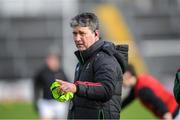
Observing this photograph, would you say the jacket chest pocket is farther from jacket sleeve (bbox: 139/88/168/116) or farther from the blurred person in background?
the blurred person in background

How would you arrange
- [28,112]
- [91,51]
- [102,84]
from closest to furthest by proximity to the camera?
[102,84] < [91,51] < [28,112]

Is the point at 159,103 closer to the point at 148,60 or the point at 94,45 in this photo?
the point at 94,45

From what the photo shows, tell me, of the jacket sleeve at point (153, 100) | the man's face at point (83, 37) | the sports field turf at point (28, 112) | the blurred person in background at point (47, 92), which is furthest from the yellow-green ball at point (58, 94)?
the sports field turf at point (28, 112)

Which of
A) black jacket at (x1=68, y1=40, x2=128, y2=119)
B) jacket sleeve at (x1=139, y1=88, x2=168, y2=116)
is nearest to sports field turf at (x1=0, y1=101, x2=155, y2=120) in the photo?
jacket sleeve at (x1=139, y1=88, x2=168, y2=116)

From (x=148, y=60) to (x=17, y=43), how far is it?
18.0 ft

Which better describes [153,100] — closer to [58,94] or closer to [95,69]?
[95,69]

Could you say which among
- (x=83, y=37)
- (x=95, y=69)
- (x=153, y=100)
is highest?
(x=83, y=37)

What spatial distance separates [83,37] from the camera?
7.14 metres

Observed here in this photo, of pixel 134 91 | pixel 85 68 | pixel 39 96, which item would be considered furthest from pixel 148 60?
pixel 85 68

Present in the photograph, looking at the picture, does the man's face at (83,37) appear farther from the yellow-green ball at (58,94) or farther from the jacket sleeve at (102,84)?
the yellow-green ball at (58,94)

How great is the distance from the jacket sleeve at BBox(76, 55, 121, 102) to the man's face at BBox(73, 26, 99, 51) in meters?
0.25

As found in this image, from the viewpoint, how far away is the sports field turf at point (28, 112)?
18.9 m

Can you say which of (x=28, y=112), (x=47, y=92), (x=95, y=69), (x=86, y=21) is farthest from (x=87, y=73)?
(x=28, y=112)

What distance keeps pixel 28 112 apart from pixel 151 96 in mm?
10616
